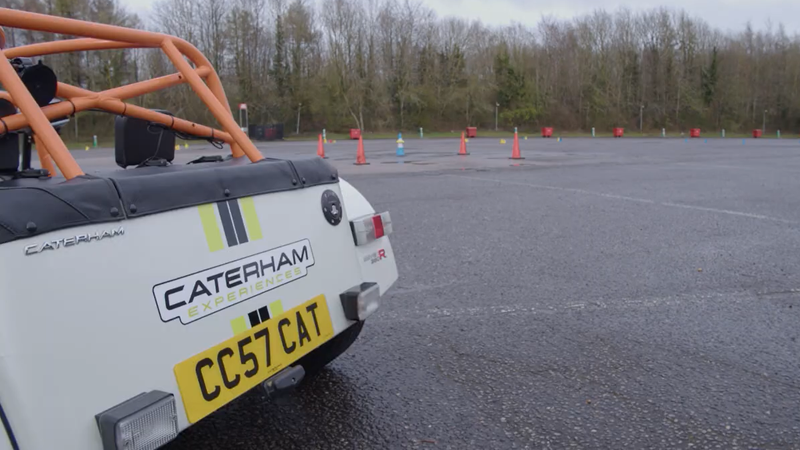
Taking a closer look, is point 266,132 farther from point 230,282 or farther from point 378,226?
point 230,282

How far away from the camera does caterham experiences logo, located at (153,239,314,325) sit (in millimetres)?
1906

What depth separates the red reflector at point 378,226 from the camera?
9.33 ft

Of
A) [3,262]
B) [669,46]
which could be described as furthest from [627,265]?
[669,46]

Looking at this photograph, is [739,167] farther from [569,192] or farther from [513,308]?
[513,308]

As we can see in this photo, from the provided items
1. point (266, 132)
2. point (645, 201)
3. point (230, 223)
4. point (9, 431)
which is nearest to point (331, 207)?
point (230, 223)

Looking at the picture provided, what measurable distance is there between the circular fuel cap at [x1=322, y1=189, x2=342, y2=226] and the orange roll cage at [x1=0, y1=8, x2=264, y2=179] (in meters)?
0.36

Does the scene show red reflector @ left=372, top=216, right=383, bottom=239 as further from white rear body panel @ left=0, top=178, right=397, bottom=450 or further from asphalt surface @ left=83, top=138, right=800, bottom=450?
asphalt surface @ left=83, top=138, right=800, bottom=450

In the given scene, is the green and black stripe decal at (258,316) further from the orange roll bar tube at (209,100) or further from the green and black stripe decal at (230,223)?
the orange roll bar tube at (209,100)

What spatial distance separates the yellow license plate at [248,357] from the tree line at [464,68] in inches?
1538

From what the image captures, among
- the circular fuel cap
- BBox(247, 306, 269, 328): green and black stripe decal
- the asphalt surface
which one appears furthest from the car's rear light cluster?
the asphalt surface

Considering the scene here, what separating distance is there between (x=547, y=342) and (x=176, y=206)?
94.1 inches

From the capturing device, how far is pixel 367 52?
5597cm

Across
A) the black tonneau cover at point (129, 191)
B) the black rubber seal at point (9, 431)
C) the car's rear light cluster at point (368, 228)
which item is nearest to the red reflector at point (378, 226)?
the car's rear light cluster at point (368, 228)

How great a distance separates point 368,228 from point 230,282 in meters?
0.82
